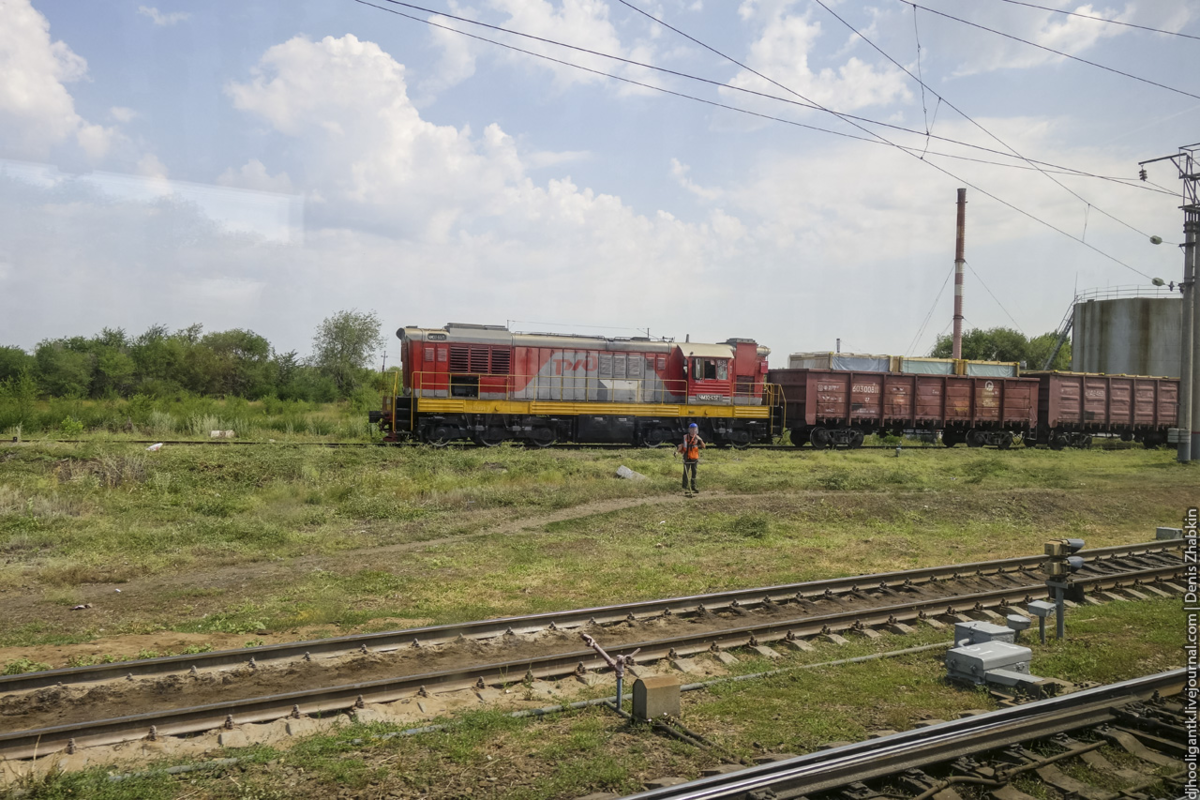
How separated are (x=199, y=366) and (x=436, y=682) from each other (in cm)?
4411

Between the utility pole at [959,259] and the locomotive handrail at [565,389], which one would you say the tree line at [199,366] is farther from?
the utility pole at [959,259]

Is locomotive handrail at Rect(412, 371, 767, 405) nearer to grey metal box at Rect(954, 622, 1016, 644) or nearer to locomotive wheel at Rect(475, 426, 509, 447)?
locomotive wheel at Rect(475, 426, 509, 447)

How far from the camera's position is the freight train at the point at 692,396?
22422 mm

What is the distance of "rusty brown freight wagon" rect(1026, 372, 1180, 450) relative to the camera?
102ft

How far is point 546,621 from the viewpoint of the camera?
25.6ft

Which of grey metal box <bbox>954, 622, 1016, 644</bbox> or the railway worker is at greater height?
the railway worker

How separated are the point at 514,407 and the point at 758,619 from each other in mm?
15279

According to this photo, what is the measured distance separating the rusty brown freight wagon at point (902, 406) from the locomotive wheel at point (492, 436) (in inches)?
417

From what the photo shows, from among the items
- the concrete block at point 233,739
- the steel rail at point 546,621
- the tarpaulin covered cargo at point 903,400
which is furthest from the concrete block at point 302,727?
the tarpaulin covered cargo at point 903,400

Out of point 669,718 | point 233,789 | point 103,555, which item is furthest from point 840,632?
point 103,555

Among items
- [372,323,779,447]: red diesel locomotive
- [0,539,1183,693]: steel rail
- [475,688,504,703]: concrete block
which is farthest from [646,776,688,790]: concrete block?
[372,323,779,447]: red diesel locomotive

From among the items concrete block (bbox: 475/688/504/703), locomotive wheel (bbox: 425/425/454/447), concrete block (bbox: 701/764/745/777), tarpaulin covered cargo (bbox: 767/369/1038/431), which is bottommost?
concrete block (bbox: 475/688/504/703)

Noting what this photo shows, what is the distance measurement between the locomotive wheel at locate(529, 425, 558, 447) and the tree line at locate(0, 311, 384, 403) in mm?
20190

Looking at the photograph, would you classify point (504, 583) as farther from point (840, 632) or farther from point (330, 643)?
point (840, 632)
